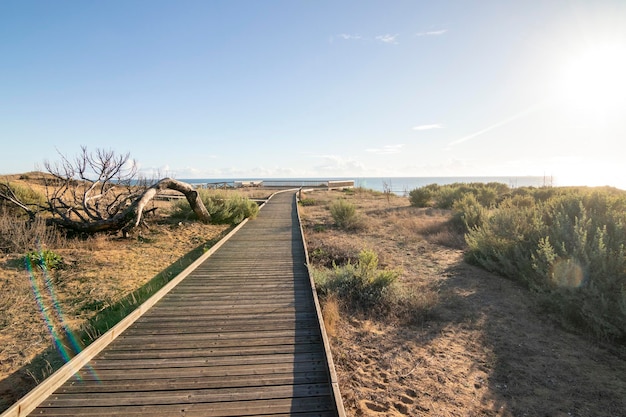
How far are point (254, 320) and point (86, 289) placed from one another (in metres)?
4.05

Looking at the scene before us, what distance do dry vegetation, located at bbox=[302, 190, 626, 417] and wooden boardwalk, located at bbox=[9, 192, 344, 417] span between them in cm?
49

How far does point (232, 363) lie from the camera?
3.52 metres

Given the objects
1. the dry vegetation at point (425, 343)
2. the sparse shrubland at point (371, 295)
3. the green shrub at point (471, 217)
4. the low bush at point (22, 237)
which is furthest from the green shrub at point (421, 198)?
the low bush at point (22, 237)

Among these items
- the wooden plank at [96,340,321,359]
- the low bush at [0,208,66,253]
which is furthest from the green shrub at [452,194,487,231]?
the low bush at [0,208,66,253]

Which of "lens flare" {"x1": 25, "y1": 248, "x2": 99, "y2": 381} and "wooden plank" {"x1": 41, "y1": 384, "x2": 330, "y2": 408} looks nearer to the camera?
"wooden plank" {"x1": 41, "y1": 384, "x2": 330, "y2": 408}

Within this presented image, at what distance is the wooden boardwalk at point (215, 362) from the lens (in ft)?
9.48

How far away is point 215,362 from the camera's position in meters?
3.55

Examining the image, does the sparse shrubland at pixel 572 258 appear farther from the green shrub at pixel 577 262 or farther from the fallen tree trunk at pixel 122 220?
the fallen tree trunk at pixel 122 220

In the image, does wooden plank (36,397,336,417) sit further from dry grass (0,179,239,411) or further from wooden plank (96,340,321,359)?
dry grass (0,179,239,411)

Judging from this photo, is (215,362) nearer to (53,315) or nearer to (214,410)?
(214,410)

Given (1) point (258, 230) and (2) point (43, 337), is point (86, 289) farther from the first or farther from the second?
(1) point (258, 230)

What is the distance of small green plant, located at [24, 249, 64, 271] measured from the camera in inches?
284

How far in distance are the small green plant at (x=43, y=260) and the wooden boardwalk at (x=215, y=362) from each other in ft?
11.7

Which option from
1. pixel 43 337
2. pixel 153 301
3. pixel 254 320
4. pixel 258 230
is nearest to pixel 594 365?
pixel 254 320
